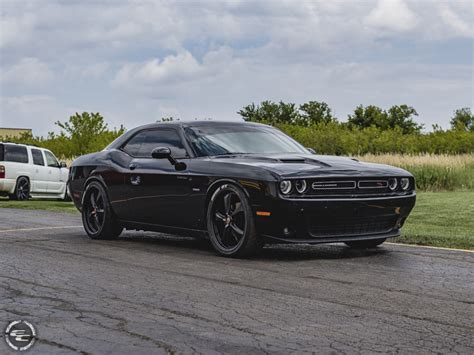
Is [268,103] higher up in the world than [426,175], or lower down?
higher up

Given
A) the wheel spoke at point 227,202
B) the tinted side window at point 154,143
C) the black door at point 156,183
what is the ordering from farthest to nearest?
1. the tinted side window at point 154,143
2. the black door at point 156,183
3. the wheel spoke at point 227,202

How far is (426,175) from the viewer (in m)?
26.1

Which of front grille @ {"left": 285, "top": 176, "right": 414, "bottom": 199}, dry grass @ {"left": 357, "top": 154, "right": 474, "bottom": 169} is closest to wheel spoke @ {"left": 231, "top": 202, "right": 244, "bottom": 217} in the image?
front grille @ {"left": 285, "top": 176, "right": 414, "bottom": 199}

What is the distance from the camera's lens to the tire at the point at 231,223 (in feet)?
28.9

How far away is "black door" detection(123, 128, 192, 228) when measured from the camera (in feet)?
32.0

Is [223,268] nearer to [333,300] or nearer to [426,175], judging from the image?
[333,300]

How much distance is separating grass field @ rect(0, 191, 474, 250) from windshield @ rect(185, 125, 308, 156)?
192 centimetres

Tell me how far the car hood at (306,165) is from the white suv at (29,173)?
16717 millimetres

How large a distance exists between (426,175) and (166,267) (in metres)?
18.8

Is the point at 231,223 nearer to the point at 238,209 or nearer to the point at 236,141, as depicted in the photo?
the point at 238,209

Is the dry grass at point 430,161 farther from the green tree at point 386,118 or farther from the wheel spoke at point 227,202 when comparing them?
the green tree at point 386,118

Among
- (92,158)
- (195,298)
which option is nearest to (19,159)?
(92,158)

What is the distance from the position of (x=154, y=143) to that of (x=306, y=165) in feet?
7.84

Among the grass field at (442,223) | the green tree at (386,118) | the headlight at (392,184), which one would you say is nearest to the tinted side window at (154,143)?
the headlight at (392,184)
